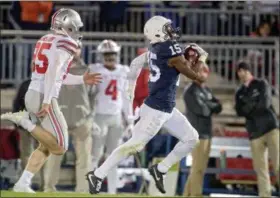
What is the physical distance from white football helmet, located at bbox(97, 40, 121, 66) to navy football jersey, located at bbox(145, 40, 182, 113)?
132 inches

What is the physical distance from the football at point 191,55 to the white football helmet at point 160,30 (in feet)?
1.00

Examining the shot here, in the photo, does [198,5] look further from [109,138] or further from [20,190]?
[20,190]

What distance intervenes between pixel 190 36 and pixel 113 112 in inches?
93.6

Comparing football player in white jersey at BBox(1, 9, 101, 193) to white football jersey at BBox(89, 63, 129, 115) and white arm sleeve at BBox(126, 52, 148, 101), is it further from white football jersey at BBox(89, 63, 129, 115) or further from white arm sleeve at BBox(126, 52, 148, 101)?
white football jersey at BBox(89, 63, 129, 115)

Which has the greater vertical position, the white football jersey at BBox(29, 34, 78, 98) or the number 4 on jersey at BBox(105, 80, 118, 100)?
the white football jersey at BBox(29, 34, 78, 98)

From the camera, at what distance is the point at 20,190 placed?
14.1 m

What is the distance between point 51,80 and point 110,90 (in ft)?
12.5

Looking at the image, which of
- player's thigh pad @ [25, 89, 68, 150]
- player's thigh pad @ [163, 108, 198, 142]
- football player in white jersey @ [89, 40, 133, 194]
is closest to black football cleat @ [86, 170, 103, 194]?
player's thigh pad @ [25, 89, 68, 150]

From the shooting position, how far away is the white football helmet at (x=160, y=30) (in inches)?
518

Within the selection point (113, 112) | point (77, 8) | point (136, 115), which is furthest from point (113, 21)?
point (136, 115)

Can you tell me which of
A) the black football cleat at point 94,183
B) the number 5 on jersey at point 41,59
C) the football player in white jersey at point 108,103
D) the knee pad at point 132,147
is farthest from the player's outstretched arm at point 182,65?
the football player in white jersey at point 108,103

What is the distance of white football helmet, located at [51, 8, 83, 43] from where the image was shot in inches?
527

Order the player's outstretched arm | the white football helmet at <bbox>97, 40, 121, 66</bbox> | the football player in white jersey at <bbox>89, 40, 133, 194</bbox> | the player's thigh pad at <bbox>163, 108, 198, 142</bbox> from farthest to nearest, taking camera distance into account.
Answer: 1. the football player in white jersey at <bbox>89, 40, 133, 194</bbox>
2. the white football helmet at <bbox>97, 40, 121, 66</bbox>
3. the player's thigh pad at <bbox>163, 108, 198, 142</bbox>
4. the player's outstretched arm

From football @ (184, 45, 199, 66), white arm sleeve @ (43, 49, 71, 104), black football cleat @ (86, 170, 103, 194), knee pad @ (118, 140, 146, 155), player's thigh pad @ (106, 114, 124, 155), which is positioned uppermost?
football @ (184, 45, 199, 66)
